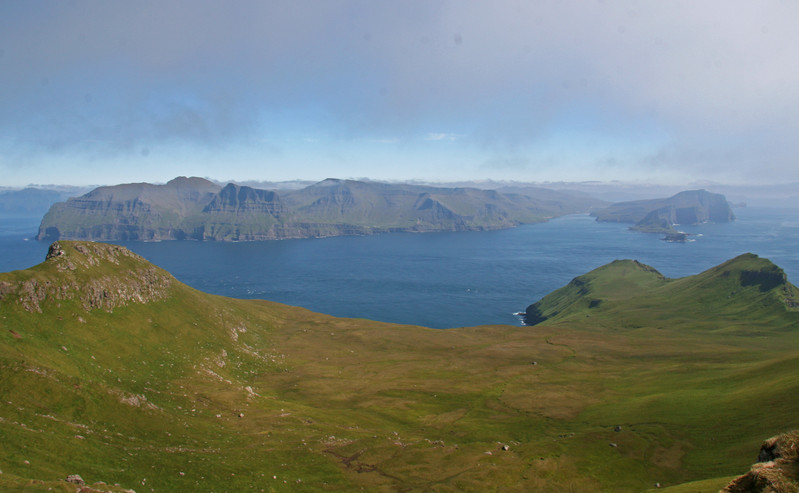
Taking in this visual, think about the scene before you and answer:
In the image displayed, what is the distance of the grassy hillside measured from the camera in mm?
52344

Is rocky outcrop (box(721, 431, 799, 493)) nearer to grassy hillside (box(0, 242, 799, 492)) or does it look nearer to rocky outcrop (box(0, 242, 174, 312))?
grassy hillside (box(0, 242, 799, 492))

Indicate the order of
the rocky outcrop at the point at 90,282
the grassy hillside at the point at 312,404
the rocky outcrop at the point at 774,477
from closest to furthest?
the rocky outcrop at the point at 774,477, the grassy hillside at the point at 312,404, the rocky outcrop at the point at 90,282

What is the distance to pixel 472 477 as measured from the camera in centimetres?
6259

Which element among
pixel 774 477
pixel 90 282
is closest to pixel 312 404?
pixel 90 282

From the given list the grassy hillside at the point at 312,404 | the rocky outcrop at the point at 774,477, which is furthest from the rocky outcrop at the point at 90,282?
the rocky outcrop at the point at 774,477

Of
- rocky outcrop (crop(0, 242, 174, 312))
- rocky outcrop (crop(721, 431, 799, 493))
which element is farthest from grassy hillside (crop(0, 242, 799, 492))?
rocky outcrop (crop(721, 431, 799, 493))

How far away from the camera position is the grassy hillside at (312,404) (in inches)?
2061

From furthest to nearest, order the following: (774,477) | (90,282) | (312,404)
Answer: (90,282) → (312,404) → (774,477)

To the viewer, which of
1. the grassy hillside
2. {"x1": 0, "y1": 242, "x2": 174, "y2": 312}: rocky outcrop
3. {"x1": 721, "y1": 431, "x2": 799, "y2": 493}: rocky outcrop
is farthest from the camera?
{"x1": 0, "y1": 242, "x2": 174, "y2": 312}: rocky outcrop

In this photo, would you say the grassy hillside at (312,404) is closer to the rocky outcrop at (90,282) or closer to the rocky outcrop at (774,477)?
the rocky outcrop at (90,282)

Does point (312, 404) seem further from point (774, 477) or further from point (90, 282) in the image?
point (774, 477)

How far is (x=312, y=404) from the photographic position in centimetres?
9369

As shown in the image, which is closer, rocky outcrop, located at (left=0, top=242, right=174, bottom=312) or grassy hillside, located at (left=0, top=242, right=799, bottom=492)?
grassy hillside, located at (left=0, top=242, right=799, bottom=492)

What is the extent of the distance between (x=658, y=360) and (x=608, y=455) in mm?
86151
